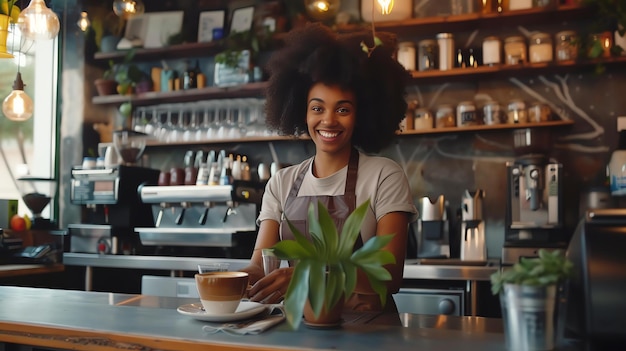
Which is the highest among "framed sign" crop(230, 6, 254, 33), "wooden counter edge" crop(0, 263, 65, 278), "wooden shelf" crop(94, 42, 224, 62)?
"framed sign" crop(230, 6, 254, 33)

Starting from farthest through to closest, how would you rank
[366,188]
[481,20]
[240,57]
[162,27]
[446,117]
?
[162,27]
[240,57]
[446,117]
[481,20]
[366,188]

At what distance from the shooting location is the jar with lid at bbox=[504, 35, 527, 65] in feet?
12.0

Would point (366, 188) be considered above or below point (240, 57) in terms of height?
below

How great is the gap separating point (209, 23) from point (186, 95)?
22.7 inches

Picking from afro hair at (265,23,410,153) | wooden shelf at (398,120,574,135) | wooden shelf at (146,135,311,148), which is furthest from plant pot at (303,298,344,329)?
wooden shelf at (146,135,311,148)

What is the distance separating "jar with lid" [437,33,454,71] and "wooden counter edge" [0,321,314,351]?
2939 mm

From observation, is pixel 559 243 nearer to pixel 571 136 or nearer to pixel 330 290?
pixel 571 136

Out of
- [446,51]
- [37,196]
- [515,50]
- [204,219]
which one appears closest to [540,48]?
[515,50]

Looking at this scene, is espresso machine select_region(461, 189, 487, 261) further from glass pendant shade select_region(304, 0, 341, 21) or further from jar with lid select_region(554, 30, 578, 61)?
glass pendant shade select_region(304, 0, 341, 21)

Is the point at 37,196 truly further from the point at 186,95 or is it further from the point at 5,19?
the point at 5,19

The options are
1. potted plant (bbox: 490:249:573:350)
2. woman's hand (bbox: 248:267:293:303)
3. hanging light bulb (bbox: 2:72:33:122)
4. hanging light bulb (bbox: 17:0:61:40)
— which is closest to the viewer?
potted plant (bbox: 490:249:573:350)

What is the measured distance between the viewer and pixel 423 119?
388cm

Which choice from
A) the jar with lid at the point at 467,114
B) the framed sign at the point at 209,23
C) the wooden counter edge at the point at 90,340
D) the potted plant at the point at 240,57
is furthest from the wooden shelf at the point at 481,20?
the wooden counter edge at the point at 90,340

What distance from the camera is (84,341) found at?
129cm
